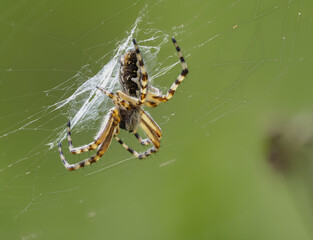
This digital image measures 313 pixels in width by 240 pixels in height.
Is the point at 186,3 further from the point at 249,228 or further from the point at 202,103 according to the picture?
the point at 249,228

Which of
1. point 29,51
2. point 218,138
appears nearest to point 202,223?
point 218,138

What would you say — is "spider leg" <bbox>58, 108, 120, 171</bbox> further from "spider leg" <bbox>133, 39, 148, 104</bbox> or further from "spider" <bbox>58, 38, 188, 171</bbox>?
"spider leg" <bbox>133, 39, 148, 104</bbox>

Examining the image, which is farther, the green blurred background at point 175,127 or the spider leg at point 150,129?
the green blurred background at point 175,127

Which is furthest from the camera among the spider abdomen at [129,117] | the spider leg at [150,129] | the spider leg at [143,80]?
the spider leg at [150,129]

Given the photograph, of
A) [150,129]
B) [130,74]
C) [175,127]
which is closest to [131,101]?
[130,74]

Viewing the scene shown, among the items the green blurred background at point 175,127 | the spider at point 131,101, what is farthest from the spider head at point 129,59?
the green blurred background at point 175,127

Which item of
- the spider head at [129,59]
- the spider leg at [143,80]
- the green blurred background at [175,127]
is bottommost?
the green blurred background at [175,127]

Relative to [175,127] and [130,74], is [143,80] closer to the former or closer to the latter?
[130,74]

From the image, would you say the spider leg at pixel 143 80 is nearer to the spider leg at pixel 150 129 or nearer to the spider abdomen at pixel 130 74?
the spider abdomen at pixel 130 74

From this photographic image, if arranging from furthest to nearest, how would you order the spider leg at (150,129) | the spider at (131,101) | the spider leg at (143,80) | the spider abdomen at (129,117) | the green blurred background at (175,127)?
the green blurred background at (175,127), the spider leg at (150,129), the spider abdomen at (129,117), the spider at (131,101), the spider leg at (143,80)
